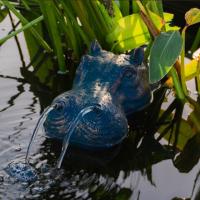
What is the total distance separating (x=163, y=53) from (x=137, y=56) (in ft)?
0.70

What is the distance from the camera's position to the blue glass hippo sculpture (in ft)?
5.91

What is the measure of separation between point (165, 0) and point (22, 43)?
1.03 m

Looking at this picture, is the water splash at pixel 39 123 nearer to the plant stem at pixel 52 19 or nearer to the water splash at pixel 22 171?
the water splash at pixel 22 171

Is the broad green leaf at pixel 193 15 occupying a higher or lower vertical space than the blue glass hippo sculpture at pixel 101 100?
higher

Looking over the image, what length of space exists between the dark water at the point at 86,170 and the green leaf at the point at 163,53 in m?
0.27

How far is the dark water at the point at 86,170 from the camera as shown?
1590 mm

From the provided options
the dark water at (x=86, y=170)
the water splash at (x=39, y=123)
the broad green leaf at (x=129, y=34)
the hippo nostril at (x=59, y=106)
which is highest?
the broad green leaf at (x=129, y=34)

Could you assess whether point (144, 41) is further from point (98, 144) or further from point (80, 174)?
point (80, 174)

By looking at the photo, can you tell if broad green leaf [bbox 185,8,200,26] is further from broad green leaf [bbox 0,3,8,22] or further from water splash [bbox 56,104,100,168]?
broad green leaf [bbox 0,3,8,22]

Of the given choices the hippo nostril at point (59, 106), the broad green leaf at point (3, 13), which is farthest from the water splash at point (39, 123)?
the broad green leaf at point (3, 13)

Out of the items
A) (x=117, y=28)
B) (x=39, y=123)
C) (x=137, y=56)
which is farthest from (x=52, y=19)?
(x=39, y=123)

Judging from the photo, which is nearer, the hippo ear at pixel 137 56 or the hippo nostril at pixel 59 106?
the hippo nostril at pixel 59 106

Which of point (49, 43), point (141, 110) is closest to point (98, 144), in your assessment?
point (141, 110)

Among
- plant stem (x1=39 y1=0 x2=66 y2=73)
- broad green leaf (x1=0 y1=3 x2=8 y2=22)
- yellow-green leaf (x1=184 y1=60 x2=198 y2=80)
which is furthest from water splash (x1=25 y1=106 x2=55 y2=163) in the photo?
broad green leaf (x1=0 y1=3 x2=8 y2=22)
